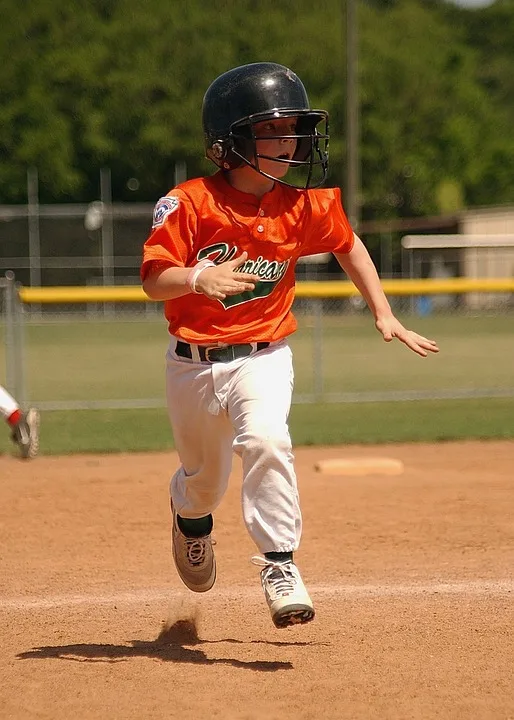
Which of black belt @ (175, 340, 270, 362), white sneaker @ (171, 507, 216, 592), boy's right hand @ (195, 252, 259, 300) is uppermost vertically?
boy's right hand @ (195, 252, 259, 300)

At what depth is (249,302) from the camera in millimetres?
4078

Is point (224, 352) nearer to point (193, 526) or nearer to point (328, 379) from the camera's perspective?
point (193, 526)

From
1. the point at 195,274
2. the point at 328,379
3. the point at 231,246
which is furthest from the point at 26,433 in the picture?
the point at 328,379

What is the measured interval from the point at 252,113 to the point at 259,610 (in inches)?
75.9

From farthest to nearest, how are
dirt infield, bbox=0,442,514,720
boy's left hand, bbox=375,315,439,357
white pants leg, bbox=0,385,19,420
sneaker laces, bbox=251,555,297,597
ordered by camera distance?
white pants leg, bbox=0,385,19,420, boy's left hand, bbox=375,315,439,357, sneaker laces, bbox=251,555,297,597, dirt infield, bbox=0,442,514,720

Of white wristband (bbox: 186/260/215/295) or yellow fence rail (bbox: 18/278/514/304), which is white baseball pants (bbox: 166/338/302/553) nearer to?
white wristband (bbox: 186/260/215/295)

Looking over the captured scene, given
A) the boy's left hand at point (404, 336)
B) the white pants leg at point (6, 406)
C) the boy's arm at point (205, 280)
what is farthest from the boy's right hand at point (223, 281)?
the white pants leg at point (6, 406)

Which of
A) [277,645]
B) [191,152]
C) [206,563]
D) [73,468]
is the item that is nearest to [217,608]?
[206,563]

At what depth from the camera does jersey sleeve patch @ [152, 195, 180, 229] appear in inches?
156

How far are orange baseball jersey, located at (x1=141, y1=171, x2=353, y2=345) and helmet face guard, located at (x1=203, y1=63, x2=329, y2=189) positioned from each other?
0.12m

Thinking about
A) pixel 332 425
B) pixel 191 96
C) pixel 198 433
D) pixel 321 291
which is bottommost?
pixel 332 425

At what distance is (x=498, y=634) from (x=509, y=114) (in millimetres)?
72302

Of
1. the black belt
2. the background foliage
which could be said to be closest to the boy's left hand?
the black belt

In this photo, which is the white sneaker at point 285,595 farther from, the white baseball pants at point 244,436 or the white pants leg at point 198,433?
the white pants leg at point 198,433
